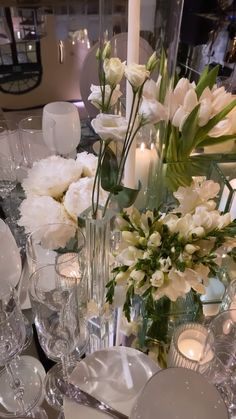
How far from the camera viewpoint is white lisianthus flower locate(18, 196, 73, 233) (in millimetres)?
598

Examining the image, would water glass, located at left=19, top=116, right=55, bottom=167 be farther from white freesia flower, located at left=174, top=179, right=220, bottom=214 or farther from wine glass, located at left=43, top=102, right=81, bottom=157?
white freesia flower, located at left=174, top=179, right=220, bottom=214

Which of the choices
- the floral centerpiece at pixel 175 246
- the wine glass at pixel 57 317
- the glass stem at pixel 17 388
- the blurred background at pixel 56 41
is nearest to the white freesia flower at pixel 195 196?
the floral centerpiece at pixel 175 246

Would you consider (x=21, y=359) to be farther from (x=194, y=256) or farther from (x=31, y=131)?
(x=31, y=131)

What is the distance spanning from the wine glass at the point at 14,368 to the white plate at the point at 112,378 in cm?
11

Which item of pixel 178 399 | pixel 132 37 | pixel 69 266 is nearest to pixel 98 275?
pixel 69 266

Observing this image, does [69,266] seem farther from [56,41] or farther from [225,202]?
[56,41]

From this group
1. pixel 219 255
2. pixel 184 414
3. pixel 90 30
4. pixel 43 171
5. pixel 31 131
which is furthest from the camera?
pixel 90 30

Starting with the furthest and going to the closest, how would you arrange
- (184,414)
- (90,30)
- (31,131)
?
(90,30) → (31,131) → (184,414)

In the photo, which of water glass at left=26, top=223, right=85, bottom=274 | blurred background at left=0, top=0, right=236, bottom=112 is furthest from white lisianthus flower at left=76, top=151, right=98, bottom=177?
blurred background at left=0, top=0, right=236, bottom=112

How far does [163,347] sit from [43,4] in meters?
2.80

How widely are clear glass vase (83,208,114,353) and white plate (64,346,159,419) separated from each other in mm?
98

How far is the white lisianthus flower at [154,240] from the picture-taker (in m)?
0.47

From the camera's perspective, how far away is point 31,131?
3.57ft

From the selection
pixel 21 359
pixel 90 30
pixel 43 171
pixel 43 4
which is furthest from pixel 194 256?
pixel 43 4
